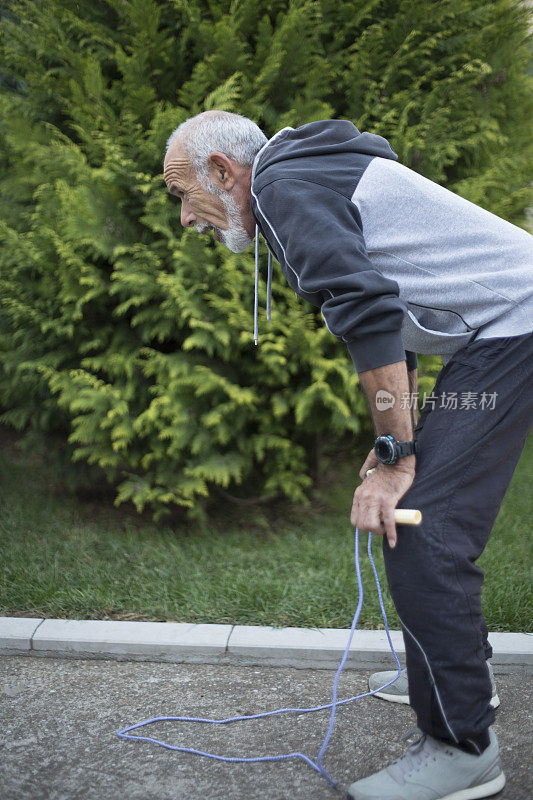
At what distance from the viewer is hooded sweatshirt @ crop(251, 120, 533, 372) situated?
192 cm

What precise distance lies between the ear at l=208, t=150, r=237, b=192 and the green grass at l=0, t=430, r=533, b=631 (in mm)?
2014

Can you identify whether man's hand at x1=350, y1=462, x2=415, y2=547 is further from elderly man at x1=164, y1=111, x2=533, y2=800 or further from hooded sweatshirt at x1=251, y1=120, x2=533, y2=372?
hooded sweatshirt at x1=251, y1=120, x2=533, y2=372

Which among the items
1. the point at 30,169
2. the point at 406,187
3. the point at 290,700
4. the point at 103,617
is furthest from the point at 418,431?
the point at 30,169

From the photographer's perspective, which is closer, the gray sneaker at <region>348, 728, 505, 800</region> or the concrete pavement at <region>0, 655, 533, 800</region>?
the gray sneaker at <region>348, 728, 505, 800</region>

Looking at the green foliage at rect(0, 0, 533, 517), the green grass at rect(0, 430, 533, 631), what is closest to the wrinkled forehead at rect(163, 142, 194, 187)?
the green foliage at rect(0, 0, 533, 517)

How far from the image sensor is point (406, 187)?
2.06 metres

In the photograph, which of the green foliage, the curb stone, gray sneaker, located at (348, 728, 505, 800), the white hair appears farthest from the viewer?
the green foliage

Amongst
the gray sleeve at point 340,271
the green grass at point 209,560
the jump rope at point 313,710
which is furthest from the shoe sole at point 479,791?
the gray sleeve at point 340,271

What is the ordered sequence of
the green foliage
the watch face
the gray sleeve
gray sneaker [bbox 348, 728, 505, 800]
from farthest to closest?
the green foliage, gray sneaker [bbox 348, 728, 505, 800], the watch face, the gray sleeve

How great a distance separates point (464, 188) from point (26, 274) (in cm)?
271

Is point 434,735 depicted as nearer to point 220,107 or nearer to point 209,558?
point 209,558

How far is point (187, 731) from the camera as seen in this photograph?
8.50 feet

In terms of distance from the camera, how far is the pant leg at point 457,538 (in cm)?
200

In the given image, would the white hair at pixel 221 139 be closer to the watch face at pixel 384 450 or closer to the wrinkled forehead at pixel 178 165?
the wrinkled forehead at pixel 178 165
